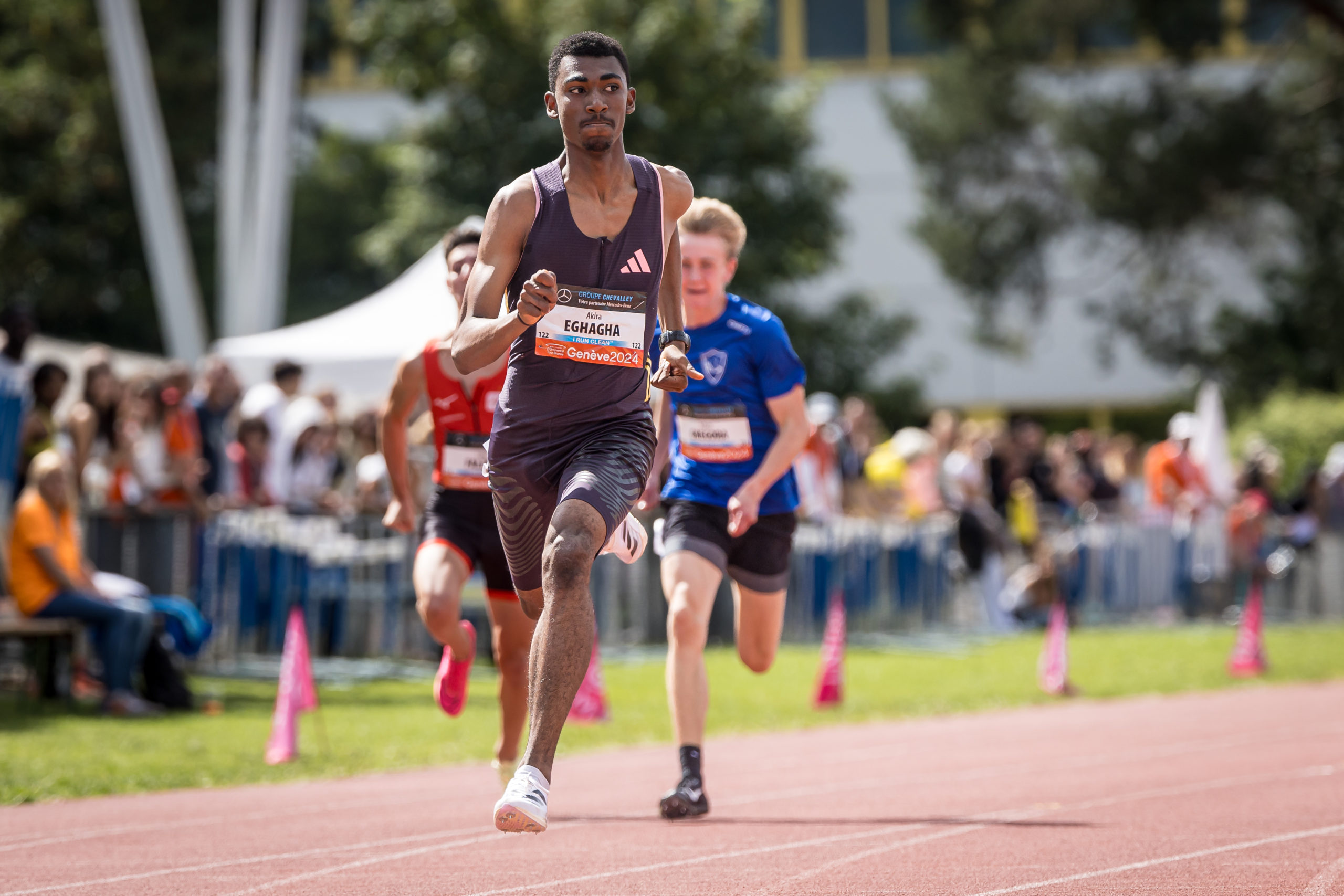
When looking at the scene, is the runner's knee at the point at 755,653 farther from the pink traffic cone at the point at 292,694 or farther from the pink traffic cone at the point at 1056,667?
the pink traffic cone at the point at 1056,667

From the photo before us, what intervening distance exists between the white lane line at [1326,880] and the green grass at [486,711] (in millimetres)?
4748

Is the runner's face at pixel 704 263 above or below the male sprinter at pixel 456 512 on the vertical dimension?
above

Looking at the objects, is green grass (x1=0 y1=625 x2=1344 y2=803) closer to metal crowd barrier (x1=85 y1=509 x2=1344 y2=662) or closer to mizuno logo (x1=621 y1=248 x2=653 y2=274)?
metal crowd barrier (x1=85 y1=509 x2=1344 y2=662)

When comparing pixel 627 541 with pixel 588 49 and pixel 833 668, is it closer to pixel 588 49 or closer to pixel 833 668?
pixel 588 49

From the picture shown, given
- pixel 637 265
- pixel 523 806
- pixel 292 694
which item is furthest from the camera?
pixel 292 694

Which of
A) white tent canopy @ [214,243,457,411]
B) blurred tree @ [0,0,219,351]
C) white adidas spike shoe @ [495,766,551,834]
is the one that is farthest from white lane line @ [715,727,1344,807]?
blurred tree @ [0,0,219,351]

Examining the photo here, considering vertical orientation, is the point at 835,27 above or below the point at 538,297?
above

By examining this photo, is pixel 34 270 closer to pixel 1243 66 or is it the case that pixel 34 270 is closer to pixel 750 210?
pixel 750 210

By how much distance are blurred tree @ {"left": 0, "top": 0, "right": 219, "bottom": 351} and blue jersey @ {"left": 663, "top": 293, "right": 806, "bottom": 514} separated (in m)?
29.5

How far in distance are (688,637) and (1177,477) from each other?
14.6 m

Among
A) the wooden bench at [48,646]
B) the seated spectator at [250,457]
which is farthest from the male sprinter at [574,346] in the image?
the seated spectator at [250,457]

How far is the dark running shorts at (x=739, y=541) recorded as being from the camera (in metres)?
7.34

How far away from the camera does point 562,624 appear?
5.24m

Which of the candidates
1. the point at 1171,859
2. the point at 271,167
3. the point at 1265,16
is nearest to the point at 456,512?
the point at 1171,859
